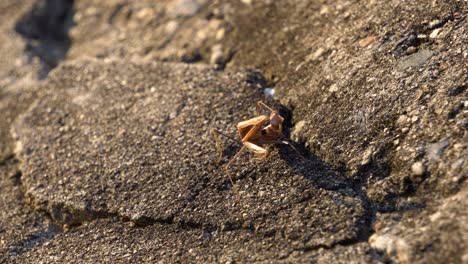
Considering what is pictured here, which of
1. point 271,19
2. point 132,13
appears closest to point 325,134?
point 271,19

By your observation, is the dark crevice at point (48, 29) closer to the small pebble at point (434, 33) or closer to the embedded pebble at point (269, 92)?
the embedded pebble at point (269, 92)

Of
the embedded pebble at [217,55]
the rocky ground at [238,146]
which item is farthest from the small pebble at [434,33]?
the embedded pebble at [217,55]

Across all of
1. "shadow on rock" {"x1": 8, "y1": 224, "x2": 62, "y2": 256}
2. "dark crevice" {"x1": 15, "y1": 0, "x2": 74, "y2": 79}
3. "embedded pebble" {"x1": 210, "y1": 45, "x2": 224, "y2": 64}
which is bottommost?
"shadow on rock" {"x1": 8, "y1": 224, "x2": 62, "y2": 256}

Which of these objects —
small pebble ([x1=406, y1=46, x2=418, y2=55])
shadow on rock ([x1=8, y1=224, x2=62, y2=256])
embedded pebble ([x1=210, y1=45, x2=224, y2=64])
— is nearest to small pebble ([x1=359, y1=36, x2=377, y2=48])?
small pebble ([x1=406, y1=46, x2=418, y2=55])

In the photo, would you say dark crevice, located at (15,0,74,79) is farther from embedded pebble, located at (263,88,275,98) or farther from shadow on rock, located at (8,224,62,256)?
embedded pebble, located at (263,88,275,98)

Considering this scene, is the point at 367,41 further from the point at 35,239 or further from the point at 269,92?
the point at 35,239

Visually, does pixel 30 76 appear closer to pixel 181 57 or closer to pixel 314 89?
pixel 181 57
